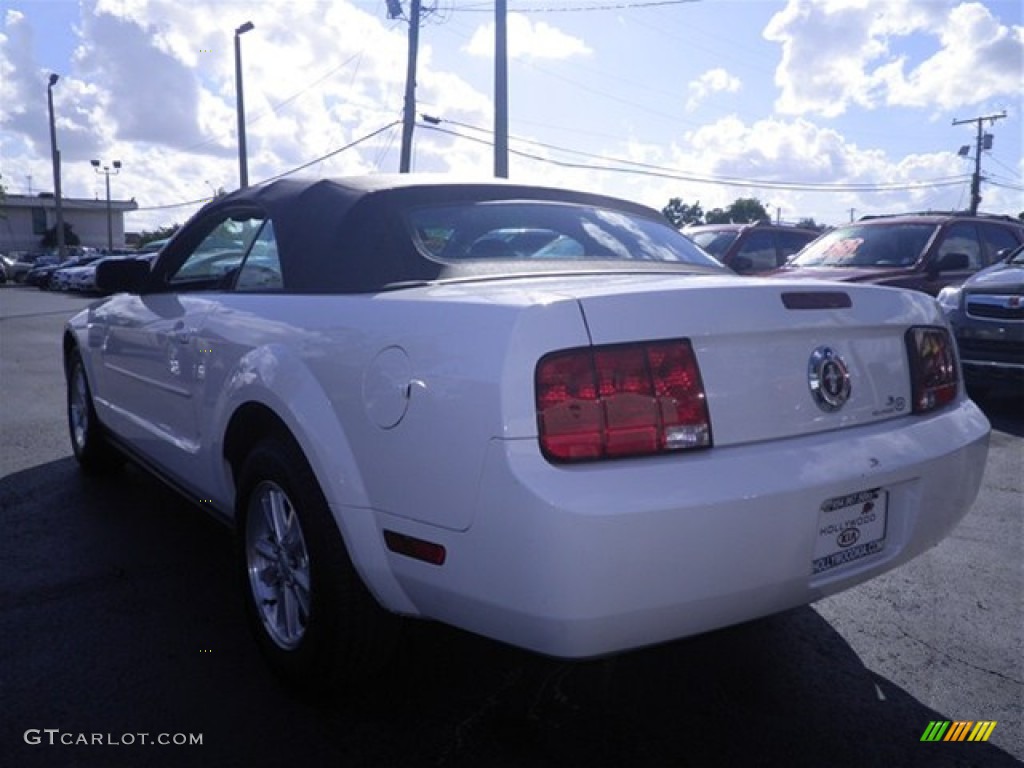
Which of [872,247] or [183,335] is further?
[872,247]

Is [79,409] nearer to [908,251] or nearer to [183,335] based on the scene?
[183,335]

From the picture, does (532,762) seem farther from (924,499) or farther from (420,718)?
(924,499)

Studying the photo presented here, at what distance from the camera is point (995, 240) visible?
9.95 m

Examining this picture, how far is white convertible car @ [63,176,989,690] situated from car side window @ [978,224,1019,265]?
780cm

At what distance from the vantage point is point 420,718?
2.62 metres

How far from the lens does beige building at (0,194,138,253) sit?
2751 inches

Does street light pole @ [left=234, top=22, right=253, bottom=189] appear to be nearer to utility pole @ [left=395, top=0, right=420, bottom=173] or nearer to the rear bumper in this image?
utility pole @ [left=395, top=0, right=420, bottom=173]

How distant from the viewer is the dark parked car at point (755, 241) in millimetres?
11805

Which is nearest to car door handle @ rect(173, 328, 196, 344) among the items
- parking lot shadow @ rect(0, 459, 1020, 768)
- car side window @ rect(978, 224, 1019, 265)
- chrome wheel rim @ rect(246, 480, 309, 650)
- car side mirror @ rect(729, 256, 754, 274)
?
chrome wheel rim @ rect(246, 480, 309, 650)

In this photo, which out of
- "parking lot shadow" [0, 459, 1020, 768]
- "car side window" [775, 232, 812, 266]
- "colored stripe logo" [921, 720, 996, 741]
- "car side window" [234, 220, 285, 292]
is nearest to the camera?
"parking lot shadow" [0, 459, 1020, 768]

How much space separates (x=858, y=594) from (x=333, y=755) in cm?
225

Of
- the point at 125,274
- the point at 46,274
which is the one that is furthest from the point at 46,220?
the point at 125,274

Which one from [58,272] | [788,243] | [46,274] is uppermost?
[788,243]

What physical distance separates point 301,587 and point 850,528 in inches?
64.2
